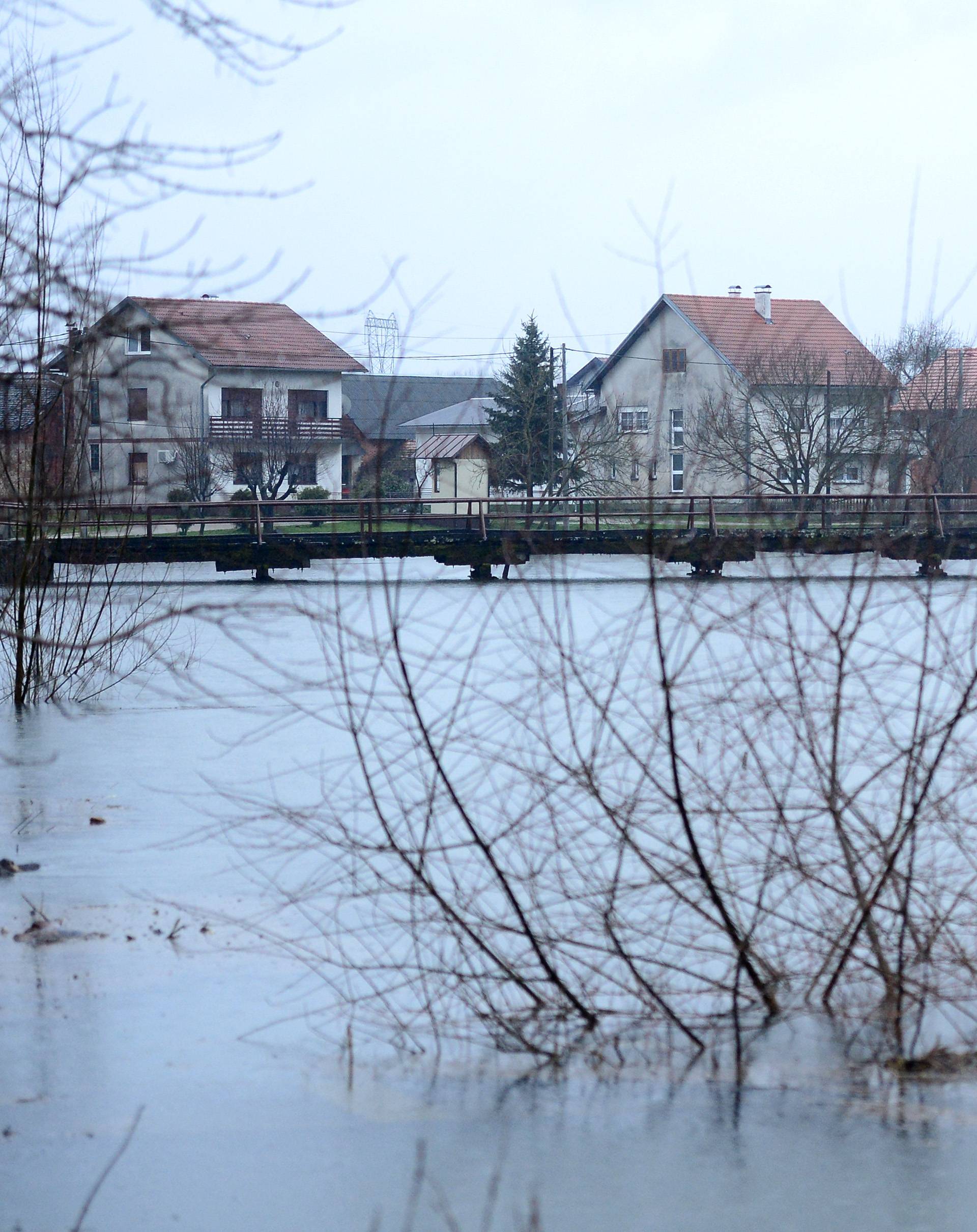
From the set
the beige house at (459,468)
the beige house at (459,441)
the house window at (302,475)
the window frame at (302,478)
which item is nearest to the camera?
the window frame at (302,478)

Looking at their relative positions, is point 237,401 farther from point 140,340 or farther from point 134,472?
point 140,340

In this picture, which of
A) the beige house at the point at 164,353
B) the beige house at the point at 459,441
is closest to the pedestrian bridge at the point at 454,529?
the beige house at the point at 459,441

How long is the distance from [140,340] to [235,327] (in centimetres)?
41

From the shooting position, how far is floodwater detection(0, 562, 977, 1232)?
3.56 meters

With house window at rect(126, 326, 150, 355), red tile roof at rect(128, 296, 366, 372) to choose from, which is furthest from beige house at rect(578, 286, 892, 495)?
red tile roof at rect(128, 296, 366, 372)

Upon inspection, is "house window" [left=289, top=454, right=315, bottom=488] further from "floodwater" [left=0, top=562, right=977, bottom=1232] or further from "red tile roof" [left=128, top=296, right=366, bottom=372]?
"red tile roof" [left=128, top=296, right=366, bottom=372]

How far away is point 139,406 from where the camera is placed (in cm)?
402

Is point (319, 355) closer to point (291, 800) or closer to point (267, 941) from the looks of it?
point (267, 941)

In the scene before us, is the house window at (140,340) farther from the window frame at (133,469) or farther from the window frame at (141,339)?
the window frame at (133,469)

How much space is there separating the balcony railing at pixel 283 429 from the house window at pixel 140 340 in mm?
26525

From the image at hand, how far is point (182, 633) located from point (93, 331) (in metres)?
14.1

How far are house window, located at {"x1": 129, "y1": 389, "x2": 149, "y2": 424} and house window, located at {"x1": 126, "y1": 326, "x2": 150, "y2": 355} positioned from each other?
0.11 meters

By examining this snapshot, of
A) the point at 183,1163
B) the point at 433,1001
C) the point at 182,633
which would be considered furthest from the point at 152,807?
the point at 182,633

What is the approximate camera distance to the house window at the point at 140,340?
3.77 meters
